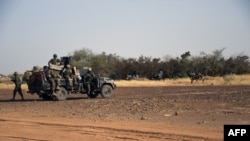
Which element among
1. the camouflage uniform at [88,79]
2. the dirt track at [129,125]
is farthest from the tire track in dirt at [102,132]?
the camouflage uniform at [88,79]

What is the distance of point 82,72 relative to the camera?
2653cm

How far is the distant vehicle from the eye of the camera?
25.0 m

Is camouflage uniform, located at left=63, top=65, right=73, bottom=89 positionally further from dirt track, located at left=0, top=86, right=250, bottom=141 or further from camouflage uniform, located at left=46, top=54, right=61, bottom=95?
→ dirt track, located at left=0, top=86, right=250, bottom=141

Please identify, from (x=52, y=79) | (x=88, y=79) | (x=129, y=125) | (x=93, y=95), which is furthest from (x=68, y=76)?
(x=129, y=125)

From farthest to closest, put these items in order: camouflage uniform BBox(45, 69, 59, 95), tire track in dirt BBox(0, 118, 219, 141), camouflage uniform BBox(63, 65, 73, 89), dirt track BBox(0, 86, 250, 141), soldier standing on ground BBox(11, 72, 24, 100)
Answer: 1. soldier standing on ground BBox(11, 72, 24, 100)
2. camouflage uniform BBox(63, 65, 73, 89)
3. camouflage uniform BBox(45, 69, 59, 95)
4. dirt track BBox(0, 86, 250, 141)
5. tire track in dirt BBox(0, 118, 219, 141)

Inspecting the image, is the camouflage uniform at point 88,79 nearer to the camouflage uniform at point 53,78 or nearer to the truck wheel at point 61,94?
the truck wheel at point 61,94

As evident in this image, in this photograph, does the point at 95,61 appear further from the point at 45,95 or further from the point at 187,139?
the point at 187,139

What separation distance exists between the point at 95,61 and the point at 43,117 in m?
54.2

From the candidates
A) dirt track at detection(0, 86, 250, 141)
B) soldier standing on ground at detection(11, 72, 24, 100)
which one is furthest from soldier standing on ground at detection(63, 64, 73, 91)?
dirt track at detection(0, 86, 250, 141)

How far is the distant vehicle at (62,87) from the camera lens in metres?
25.0

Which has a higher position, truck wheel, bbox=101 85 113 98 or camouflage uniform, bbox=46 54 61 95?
camouflage uniform, bbox=46 54 61 95

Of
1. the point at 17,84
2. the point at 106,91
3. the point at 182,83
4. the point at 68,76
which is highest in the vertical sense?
the point at 68,76

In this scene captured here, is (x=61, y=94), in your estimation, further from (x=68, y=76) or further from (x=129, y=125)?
(x=129, y=125)

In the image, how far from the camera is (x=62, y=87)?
2545 centimetres
